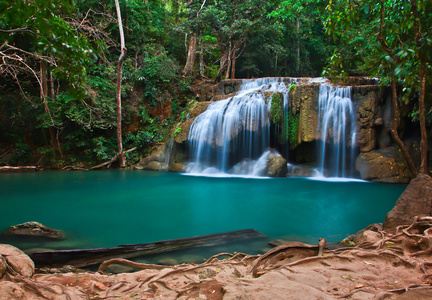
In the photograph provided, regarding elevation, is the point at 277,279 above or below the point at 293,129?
below

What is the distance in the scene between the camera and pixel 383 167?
1128 cm

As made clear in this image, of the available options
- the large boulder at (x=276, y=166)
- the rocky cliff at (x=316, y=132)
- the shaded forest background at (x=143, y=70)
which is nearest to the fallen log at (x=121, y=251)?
the large boulder at (x=276, y=166)

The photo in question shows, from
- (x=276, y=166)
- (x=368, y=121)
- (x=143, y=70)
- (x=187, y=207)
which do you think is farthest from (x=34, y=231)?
(x=143, y=70)

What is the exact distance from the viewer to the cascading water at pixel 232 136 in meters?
14.0

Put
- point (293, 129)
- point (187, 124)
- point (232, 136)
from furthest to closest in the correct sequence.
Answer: point (187, 124)
point (232, 136)
point (293, 129)

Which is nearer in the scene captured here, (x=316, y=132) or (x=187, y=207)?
(x=187, y=207)

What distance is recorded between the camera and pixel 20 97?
16.3 m

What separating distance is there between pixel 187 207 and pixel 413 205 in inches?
201

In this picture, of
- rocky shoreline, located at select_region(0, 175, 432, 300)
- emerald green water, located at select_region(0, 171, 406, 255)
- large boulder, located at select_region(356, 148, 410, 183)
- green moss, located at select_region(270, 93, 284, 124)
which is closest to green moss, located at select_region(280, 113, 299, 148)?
green moss, located at select_region(270, 93, 284, 124)

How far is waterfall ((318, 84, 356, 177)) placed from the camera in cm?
1266

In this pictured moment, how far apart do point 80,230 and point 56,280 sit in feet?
10.5

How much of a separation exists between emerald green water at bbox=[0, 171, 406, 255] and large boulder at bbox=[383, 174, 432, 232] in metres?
1.13

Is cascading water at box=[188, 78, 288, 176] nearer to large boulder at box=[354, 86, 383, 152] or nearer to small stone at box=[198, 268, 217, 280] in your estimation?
large boulder at box=[354, 86, 383, 152]

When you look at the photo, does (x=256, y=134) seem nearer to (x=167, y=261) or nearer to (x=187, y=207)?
(x=187, y=207)
